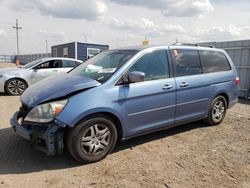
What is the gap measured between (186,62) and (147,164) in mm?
2170

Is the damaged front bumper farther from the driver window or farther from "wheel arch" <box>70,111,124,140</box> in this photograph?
the driver window

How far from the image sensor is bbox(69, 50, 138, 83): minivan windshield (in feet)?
13.7

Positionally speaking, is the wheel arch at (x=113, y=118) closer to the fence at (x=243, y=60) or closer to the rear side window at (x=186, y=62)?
the rear side window at (x=186, y=62)

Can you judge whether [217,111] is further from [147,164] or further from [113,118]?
[113,118]

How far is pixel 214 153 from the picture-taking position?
4.31 metres

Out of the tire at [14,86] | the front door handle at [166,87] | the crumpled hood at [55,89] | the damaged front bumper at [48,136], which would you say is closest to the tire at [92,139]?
the damaged front bumper at [48,136]

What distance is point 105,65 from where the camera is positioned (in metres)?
4.52

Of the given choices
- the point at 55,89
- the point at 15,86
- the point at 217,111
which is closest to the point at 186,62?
the point at 217,111

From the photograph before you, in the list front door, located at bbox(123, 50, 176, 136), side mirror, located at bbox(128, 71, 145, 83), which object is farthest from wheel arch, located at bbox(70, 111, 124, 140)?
side mirror, located at bbox(128, 71, 145, 83)

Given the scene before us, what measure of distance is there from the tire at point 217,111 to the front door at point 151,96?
1.28m

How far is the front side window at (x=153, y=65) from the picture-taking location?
4.33 m

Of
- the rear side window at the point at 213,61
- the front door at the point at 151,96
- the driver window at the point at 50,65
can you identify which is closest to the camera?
the front door at the point at 151,96

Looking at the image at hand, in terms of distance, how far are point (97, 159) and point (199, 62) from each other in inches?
111

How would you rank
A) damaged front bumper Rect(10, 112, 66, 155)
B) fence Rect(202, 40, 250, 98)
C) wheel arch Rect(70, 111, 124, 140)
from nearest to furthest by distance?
damaged front bumper Rect(10, 112, 66, 155) < wheel arch Rect(70, 111, 124, 140) < fence Rect(202, 40, 250, 98)
